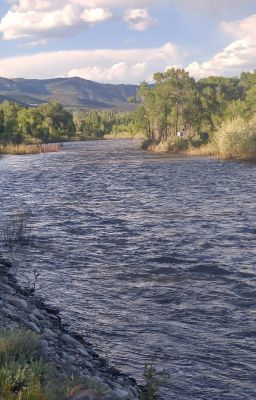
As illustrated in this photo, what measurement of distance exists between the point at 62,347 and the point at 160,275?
6.91 metres

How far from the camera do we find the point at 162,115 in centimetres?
9556

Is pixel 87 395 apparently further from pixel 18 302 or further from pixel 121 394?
pixel 18 302

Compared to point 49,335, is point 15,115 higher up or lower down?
higher up

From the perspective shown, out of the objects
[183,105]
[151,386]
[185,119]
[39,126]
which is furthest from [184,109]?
[151,386]

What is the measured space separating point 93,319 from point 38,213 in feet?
49.0

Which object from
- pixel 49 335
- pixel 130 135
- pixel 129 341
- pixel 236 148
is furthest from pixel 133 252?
pixel 130 135

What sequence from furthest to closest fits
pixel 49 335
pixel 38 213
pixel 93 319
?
pixel 38 213, pixel 93 319, pixel 49 335

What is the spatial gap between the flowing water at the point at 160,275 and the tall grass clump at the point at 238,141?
25792 millimetres

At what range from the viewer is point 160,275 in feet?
52.9

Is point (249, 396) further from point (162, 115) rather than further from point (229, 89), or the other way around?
point (229, 89)

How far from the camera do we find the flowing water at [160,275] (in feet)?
34.1

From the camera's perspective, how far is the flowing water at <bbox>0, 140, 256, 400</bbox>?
410 inches

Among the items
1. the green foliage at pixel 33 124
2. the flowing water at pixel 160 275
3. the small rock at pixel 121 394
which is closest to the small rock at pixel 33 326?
the flowing water at pixel 160 275

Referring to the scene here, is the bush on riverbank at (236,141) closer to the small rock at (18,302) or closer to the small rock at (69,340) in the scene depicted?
the small rock at (18,302)
